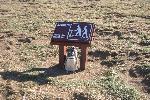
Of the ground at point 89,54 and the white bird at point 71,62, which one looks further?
the white bird at point 71,62

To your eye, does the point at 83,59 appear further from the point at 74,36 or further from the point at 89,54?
the point at 89,54

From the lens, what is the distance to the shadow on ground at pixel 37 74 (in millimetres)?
12289

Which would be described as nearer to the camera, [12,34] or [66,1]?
[12,34]

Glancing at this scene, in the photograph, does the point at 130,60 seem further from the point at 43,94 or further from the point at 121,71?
the point at 43,94

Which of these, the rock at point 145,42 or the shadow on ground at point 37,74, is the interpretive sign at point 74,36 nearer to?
the shadow on ground at point 37,74

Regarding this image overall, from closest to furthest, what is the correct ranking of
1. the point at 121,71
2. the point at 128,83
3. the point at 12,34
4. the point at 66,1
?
1. the point at 128,83
2. the point at 121,71
3. the point at 12,34
4. the point at 66,1

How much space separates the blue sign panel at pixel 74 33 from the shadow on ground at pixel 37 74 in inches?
38.1

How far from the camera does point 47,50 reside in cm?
1486

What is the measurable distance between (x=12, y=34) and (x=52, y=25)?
1.94 meters

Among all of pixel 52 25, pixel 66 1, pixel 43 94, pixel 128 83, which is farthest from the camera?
pixel 66 1

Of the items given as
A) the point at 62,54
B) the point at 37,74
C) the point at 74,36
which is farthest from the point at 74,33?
the point at 37,74

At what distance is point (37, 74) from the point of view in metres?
12.6

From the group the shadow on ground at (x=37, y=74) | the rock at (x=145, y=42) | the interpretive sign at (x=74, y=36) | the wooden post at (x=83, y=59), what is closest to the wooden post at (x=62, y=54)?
the interpretive sign at (x=74, y=36)

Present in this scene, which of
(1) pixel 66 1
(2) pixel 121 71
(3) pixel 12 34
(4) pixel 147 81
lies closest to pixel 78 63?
(2) pixel 121 71
